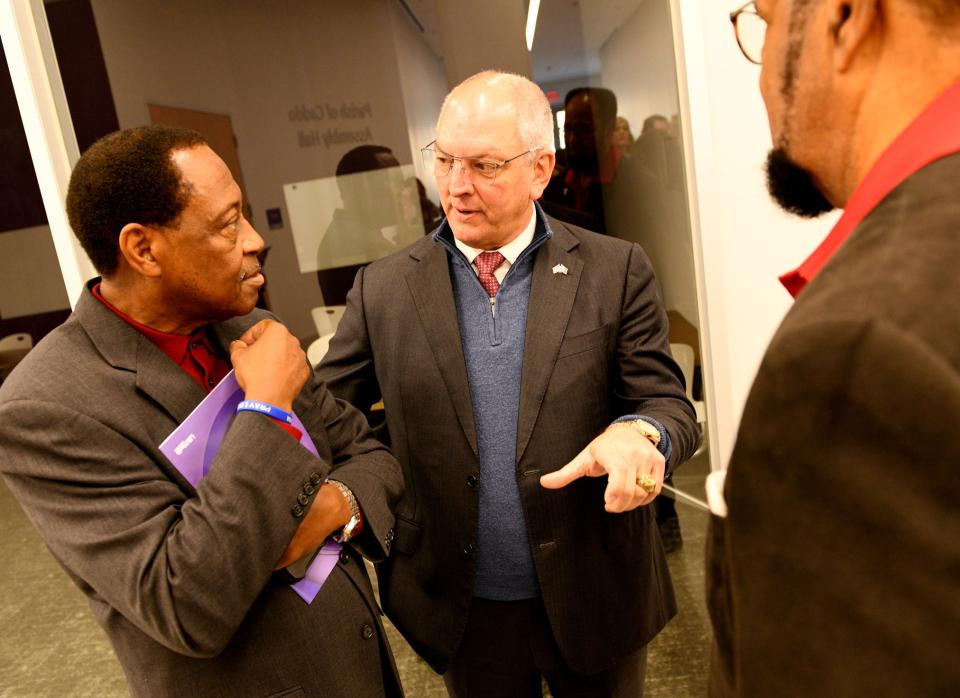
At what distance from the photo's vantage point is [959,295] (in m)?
0.42

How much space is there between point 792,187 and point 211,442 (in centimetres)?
93

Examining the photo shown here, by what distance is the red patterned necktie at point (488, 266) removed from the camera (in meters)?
1.54

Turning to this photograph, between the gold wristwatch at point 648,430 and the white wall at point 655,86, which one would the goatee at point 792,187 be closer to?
the gold wristwatch at point 648,430

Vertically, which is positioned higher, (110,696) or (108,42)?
(108,42)

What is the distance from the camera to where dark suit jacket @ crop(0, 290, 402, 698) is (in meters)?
0.94

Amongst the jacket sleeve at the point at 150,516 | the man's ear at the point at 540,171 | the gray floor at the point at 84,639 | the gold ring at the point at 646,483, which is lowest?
the gray floor at the point at 84,639

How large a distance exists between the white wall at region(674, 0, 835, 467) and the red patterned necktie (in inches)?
53.8

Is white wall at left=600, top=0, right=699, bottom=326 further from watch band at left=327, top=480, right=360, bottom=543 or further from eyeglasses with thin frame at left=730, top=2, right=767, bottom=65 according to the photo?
watch band at left=327, top=480, right=360, bottom=543

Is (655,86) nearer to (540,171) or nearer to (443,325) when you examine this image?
(540,171)

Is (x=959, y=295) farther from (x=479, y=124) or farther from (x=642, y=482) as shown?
(x=479, y=124)

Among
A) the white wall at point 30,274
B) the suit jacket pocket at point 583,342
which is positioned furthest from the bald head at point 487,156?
the white wall at point 30,274

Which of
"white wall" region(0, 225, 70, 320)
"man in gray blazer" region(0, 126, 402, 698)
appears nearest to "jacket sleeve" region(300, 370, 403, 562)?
"man in gray blazer" region(0, 126, 402, 698)

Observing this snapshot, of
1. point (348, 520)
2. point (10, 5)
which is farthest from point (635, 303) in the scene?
point (10, 5)

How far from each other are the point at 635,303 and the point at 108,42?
9.48 feet
